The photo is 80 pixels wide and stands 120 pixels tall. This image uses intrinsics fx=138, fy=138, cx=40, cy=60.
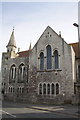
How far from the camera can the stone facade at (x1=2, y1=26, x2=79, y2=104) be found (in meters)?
24.0

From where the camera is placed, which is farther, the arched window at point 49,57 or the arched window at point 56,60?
the arched window at point 49,57

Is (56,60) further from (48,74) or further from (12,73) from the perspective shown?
(12,73)

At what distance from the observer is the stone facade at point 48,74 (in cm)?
2397

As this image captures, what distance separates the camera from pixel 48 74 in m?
25.7

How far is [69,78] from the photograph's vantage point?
23875mm

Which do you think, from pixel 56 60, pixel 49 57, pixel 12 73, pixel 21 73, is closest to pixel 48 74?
pixel 56 60

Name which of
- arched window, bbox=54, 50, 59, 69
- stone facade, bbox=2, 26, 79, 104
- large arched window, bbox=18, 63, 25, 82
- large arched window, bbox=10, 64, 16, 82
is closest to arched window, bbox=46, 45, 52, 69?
stone facade, bbox=2, 26, 79, 104

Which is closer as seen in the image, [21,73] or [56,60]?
[56,60]

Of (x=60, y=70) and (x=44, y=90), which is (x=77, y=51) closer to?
(x=60, y=70)

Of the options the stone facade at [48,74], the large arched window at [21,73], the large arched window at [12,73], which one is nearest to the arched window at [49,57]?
the stone facade at [48,74]

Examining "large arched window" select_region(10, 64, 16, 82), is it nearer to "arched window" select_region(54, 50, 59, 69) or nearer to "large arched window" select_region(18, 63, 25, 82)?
"large arched window" select_region(18, 63, 25, 82)

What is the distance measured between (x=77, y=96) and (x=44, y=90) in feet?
20.2

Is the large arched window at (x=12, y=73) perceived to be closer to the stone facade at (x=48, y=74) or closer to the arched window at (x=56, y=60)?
the stone facade at (x=48, y=74)

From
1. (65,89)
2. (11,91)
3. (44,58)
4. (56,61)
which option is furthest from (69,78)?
(11,91)
